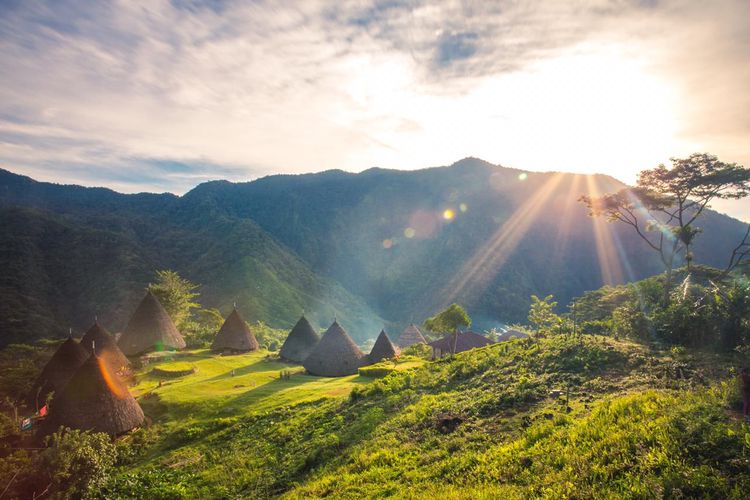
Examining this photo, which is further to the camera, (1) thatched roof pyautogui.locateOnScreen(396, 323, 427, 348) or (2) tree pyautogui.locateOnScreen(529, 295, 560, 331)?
(1) thatched roof pyautogui.locateOnScreen(396, 323, 427, 348)

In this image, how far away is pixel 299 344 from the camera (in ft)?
138

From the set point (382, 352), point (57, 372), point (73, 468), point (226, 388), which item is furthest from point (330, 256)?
point (73, 468)

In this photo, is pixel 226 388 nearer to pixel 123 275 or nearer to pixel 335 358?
pixel 335 358

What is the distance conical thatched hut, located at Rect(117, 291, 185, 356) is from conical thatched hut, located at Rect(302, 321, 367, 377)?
1740 centimetres

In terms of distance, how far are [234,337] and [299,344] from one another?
27.3 feet

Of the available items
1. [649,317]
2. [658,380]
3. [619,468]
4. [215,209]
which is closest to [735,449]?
[619,468]

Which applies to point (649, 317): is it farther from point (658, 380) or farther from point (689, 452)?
point (689, 452)

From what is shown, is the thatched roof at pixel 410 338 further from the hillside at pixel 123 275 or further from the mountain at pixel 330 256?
the mountain at pixel 330 256

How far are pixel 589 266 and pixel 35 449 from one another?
161 m

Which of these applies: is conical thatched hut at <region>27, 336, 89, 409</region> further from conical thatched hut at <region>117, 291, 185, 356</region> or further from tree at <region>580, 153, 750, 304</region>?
tree at <region>580, 153, 750, 304</region>

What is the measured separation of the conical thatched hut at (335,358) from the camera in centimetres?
3428

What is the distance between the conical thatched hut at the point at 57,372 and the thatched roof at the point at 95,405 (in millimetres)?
5894

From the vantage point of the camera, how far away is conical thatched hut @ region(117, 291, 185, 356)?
3944 centimetres

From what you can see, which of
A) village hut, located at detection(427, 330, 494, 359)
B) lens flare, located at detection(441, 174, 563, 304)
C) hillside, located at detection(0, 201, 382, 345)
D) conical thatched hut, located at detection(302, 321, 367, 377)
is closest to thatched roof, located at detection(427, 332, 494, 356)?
village hut, located at detection(427, 330, 494, 359)
